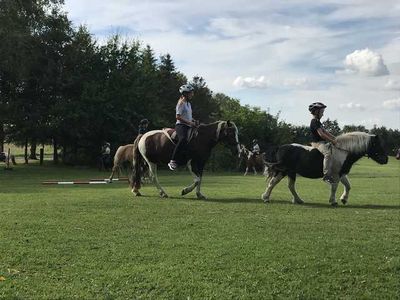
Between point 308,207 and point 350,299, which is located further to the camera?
point 308,207

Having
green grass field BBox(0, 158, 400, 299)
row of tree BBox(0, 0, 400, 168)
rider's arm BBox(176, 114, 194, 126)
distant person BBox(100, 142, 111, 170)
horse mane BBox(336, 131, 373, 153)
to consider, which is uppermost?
row of tree BBox(0, 0, 400, 168)

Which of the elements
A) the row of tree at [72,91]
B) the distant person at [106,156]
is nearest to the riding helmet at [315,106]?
the distant person at [106,156]

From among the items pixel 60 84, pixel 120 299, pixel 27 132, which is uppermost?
pixel 60 84


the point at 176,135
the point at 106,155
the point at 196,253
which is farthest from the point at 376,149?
the point at 106,155

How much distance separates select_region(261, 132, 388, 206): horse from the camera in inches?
521

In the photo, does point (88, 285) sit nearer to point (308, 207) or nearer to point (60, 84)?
point (308, 207)

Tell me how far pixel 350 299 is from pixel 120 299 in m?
2.63

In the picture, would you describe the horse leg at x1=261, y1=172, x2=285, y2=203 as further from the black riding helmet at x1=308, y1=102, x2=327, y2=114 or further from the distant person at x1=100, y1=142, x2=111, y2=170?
the distant person at x1=100, y1=142, x2=111, y2=170

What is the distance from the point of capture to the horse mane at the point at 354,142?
43.3 ft

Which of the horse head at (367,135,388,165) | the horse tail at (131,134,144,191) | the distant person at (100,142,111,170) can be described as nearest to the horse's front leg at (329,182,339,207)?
the horse head at (367,135,388,165)

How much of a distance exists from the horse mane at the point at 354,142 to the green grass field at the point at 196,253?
85.1 inches

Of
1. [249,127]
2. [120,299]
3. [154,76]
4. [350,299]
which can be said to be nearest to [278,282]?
[350,299]

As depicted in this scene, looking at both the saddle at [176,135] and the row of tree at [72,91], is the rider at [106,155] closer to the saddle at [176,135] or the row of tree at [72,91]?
the row of tree at [72,91]

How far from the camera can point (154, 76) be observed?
42844 millimetres
